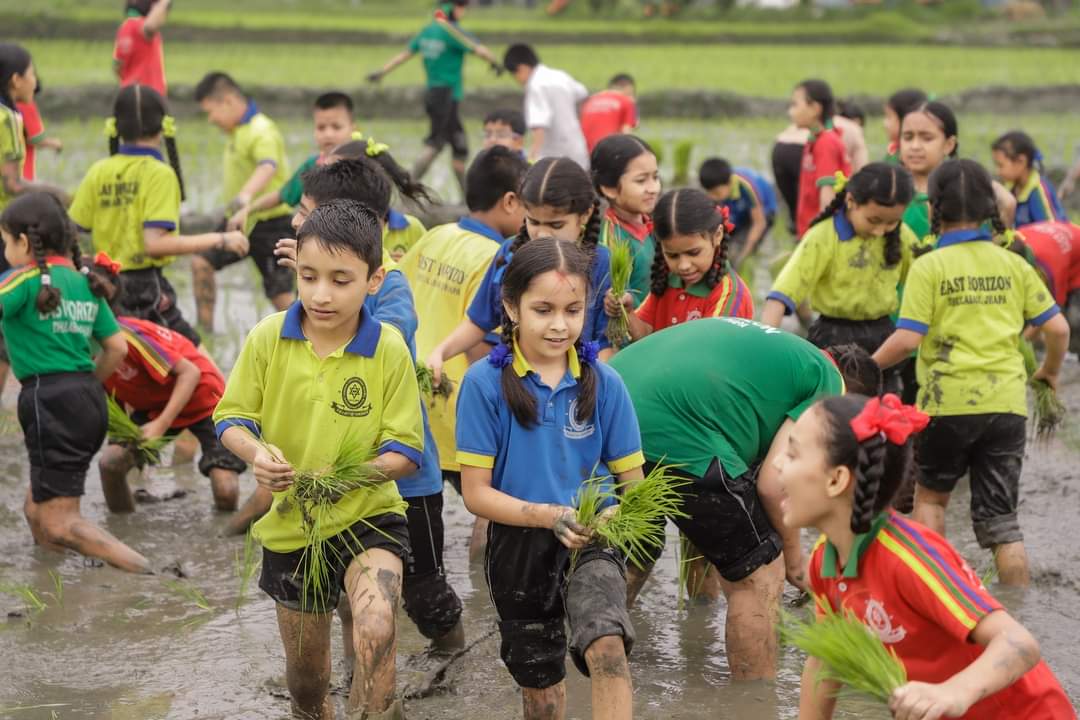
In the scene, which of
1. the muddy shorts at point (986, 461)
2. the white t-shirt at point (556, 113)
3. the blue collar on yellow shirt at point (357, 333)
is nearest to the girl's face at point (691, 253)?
the blue collar on yellow shirt at point (357, 333)

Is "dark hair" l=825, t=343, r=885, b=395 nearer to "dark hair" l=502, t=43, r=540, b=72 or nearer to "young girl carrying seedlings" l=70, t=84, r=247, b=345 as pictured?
"young girl carrying seedlings" l=70, t=84, r=247, b=345

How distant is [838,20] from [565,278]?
38450 mm

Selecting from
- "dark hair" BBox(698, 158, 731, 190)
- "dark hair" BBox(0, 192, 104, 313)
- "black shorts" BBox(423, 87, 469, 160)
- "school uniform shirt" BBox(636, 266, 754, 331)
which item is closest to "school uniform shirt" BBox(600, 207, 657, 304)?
"school uniform shirt" BBox(636, 266, 754, 331)

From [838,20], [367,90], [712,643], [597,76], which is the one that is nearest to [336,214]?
[712,643]

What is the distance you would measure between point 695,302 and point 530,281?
4.24ft

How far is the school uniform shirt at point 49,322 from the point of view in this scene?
5887mm

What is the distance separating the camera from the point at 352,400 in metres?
4.13

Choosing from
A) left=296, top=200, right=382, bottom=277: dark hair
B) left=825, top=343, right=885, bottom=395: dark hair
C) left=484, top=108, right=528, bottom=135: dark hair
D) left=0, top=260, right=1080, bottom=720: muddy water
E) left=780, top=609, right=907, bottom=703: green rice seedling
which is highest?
left=484, top=108, right=528, bottom=135: dark hair

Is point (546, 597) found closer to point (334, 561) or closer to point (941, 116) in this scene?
point (334, 561)

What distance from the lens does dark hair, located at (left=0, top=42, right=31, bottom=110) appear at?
809cm

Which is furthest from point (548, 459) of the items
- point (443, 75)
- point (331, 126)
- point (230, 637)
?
point (443, 75)

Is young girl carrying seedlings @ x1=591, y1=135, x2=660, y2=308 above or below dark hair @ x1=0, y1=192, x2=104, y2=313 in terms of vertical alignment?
above

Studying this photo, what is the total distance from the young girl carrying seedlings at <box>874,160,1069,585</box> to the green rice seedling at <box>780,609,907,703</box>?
2765 mm

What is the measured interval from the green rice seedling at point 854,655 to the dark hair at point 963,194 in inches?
117
